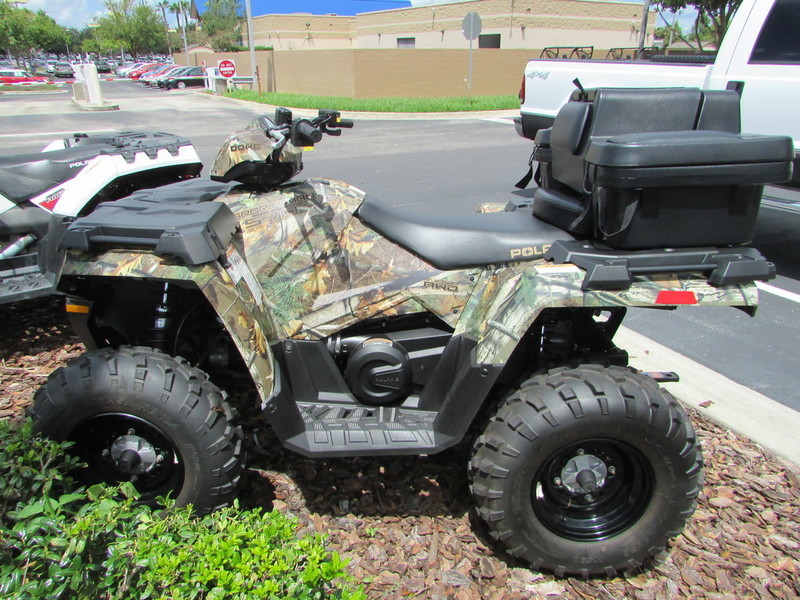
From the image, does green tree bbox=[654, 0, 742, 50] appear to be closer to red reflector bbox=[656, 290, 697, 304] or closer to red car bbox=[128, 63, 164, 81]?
red reflector bbox=[656, 290, 697, 304]

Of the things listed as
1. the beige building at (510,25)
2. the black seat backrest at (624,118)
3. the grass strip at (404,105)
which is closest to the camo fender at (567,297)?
the black seat backrest at (624,118)

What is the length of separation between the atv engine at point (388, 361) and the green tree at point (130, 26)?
313ft

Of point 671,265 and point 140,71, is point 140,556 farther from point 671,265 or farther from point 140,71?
point 140,71

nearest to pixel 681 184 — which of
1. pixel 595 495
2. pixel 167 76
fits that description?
pixel 595 495

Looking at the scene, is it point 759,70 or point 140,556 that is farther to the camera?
point 759,70

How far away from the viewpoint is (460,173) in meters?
9.35

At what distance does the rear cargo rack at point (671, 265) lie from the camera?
2.06m

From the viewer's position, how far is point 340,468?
9.29 ft

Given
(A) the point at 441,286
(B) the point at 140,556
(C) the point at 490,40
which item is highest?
(C) the point at 490,40

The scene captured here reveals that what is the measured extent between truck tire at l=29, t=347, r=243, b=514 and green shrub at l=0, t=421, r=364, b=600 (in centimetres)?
31

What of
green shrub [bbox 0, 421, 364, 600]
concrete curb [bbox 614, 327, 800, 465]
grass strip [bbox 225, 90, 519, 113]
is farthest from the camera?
grass strip [bbox 225, 90, 519, 113]

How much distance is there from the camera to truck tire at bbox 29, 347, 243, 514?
214 cm

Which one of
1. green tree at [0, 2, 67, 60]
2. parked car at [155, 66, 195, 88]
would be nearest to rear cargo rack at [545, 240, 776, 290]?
parked car at [155, 66, 195, 88]

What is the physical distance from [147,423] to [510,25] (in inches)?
1630
